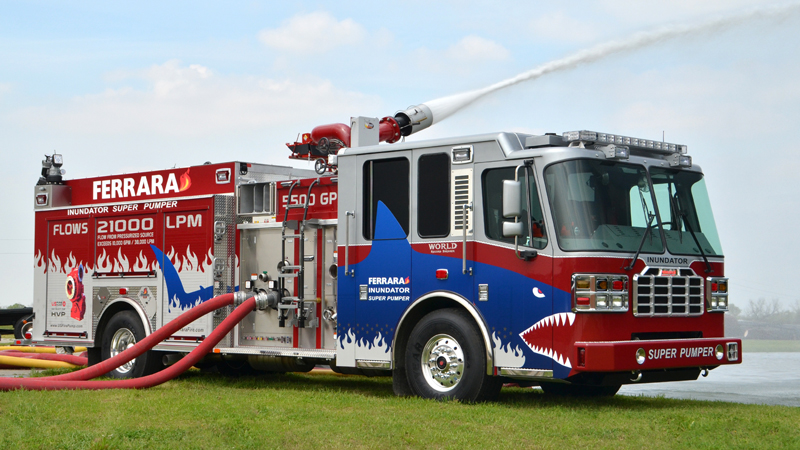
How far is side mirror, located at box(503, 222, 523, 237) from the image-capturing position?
9.98 meters

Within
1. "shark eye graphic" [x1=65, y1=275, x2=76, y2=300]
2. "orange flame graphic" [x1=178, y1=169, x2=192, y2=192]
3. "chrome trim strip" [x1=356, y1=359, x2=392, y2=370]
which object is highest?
"orange flame graphic" [x1=178, y1=169, x2=192, y2=192]

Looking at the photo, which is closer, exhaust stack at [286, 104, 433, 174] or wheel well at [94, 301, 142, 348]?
exhaust stack at [286, 104, 433, 174]

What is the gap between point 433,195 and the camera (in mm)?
11016

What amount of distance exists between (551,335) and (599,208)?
4.46ft

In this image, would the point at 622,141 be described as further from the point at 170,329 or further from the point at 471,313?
the point at 170,329

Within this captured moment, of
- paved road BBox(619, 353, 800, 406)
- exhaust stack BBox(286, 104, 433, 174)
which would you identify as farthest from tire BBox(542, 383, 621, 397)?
exhaust stack BBox(286, 104, 433, 174)

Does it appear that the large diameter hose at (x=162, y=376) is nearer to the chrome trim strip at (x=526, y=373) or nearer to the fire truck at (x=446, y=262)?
the fire truck at (x=446, y=262)

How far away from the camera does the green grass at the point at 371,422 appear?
8062mm

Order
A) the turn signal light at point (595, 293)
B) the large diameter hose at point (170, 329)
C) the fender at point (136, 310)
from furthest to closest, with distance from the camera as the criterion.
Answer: the fender at point (136, 310)
the large diameter hose at point (170, 329)
the turn signal light at point (595, 293)

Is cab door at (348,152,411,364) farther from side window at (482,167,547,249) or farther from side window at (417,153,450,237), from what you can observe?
side window at (482,167,547,249)

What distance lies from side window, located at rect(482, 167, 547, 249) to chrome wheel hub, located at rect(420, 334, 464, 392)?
1251 millimetres

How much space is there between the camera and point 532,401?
11.2m

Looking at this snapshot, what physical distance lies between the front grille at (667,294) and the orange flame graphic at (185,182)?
6.90 meters

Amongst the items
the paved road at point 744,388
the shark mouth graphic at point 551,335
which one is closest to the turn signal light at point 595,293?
the shark mouth graphic at point 551,335
